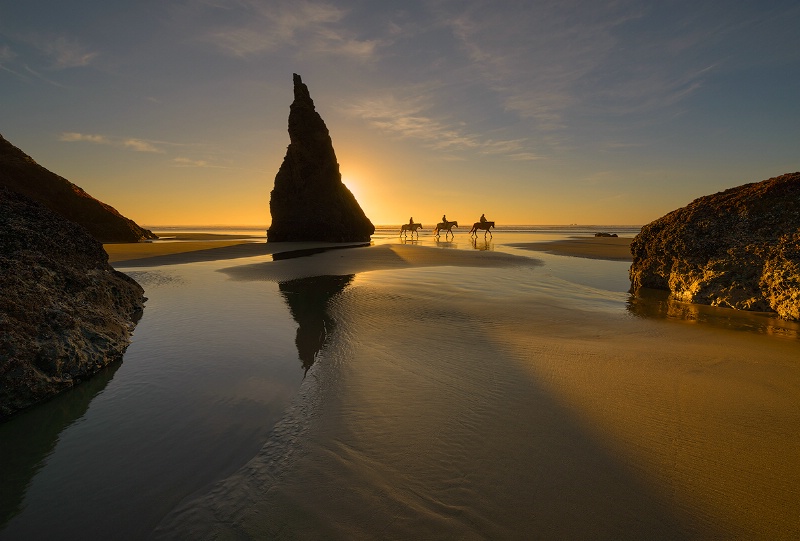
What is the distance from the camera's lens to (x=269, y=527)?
90.0 inches

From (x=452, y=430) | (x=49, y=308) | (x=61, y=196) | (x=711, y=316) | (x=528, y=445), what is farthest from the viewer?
(x=61, y=196)

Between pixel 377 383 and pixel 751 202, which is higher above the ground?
pixel 751 202

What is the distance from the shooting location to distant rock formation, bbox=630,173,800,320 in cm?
820

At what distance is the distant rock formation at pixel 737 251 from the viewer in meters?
8.20

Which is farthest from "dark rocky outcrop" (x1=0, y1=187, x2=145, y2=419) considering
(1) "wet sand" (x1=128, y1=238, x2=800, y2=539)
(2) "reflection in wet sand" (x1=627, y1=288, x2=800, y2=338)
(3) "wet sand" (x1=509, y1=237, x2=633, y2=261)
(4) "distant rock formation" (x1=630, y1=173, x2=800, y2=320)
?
(3) "wet sand" (x1=509, y1=237, x2=633, y2=261)

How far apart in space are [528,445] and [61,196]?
45.7m

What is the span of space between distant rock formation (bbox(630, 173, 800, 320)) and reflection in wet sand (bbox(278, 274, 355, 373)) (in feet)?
32.3

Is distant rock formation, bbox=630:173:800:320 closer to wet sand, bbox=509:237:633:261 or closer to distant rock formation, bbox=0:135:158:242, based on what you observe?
wet sand, bbox=509:237:633:261

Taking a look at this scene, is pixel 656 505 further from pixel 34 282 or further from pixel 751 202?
pixel 751 202

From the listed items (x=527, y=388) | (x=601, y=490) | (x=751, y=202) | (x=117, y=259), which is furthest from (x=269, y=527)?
(x=117, y=259)

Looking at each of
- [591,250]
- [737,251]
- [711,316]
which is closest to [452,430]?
[711,316]

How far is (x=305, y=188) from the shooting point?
1631 inches

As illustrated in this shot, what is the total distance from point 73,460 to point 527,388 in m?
4.54

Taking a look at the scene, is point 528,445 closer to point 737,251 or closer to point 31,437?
point 31,437
